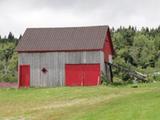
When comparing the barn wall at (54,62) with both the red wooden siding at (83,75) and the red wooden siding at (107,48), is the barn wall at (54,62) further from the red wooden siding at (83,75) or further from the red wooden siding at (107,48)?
the red wooden siding at (107,48)

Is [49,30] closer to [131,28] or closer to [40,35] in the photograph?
[40,35]

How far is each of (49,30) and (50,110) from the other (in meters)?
27.2

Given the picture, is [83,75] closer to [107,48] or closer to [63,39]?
[63,39]

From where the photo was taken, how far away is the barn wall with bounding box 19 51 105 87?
49.8 m

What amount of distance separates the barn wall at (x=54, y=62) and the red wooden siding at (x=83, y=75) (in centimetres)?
51

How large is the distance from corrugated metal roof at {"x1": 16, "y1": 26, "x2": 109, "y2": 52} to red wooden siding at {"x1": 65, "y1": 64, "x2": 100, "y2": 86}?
74.4 inches

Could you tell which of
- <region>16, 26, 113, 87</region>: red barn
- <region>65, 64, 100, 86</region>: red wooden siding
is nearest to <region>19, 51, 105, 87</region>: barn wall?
<region>16, 26, 113, 87</region>: red barn

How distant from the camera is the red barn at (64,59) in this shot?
163 feet

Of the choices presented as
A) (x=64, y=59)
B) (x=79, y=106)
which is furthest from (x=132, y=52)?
(x=79, y=106)

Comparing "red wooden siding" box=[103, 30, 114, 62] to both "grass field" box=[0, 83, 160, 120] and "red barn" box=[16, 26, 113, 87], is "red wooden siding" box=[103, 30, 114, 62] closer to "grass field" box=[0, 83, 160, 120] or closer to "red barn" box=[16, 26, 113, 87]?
"red barn" box=[16, 26, 113, 87]

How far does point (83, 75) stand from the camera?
49406 mm

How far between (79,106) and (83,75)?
2041cm

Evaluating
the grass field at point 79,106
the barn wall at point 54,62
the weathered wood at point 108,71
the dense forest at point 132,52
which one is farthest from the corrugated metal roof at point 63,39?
the dense forest at point 132,52

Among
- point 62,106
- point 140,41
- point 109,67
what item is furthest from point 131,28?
point 62,106
